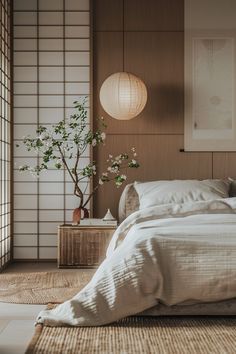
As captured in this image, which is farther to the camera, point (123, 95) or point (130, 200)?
point (130, 200)

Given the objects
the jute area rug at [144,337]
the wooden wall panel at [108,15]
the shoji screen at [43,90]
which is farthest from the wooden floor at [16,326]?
the wooden wall panel at [108,15]

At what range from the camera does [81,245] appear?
556 cm

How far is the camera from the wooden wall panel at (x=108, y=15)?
606 centimetres

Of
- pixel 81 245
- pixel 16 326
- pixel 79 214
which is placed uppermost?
pixel 79 214

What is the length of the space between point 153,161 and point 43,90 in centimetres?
127

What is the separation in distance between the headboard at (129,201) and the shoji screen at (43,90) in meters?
0.55

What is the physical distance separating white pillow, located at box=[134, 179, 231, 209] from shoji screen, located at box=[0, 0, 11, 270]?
125 centimetres

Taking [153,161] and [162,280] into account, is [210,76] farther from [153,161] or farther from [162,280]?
[162,280]

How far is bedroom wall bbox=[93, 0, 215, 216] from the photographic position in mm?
6023

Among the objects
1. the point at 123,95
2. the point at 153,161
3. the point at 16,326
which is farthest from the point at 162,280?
the point at 153,161

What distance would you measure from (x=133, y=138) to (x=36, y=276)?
1.70 metres

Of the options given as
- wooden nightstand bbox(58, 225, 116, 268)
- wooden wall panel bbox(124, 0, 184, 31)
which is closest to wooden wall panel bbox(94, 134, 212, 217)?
wooden nightstand bbox(58, 225, 116, 268)

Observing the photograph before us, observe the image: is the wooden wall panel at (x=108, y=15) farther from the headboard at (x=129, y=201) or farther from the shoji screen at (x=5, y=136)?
the headboard at (x=129, y=201)

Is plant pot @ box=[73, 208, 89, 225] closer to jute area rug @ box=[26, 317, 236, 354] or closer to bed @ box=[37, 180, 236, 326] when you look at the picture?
bed @ box=[37, 180, 236, 326]
